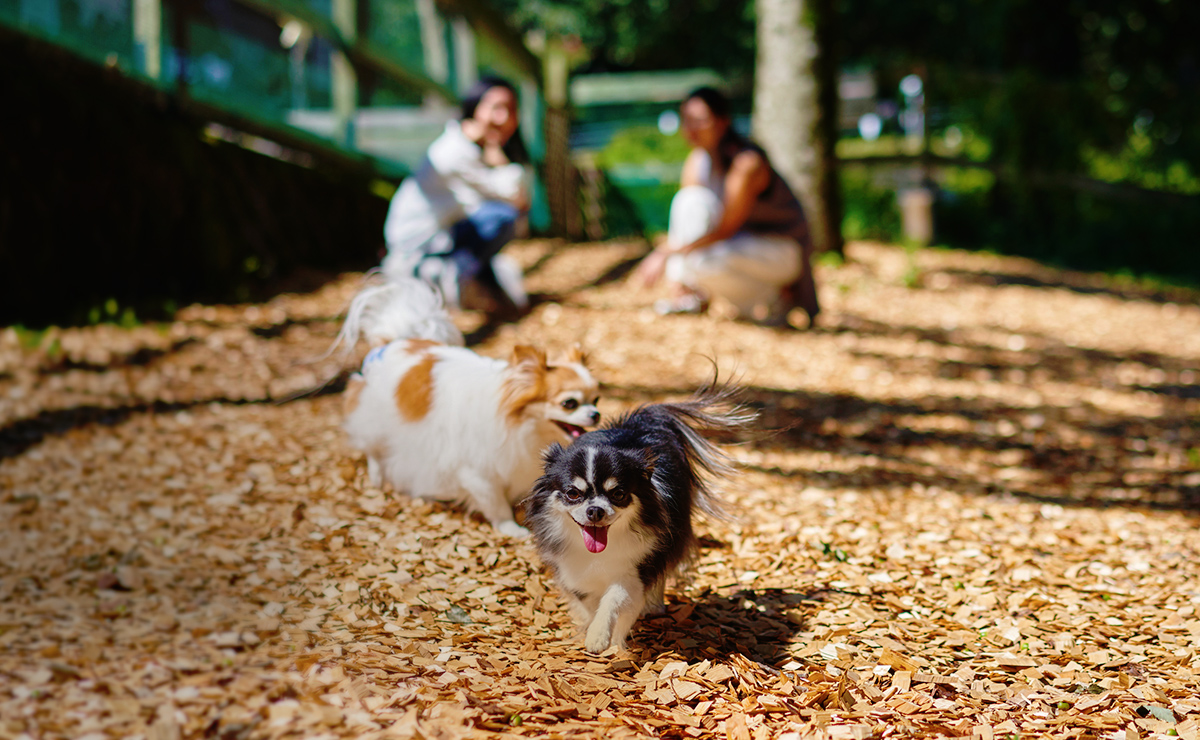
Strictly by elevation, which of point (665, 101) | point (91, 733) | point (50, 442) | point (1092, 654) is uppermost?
point (665, 101)

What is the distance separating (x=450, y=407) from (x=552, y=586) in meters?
0.76

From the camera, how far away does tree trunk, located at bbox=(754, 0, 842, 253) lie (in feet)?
29.8

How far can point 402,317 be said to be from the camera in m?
4.00

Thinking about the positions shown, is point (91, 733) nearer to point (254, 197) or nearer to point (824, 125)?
point (254, 197)

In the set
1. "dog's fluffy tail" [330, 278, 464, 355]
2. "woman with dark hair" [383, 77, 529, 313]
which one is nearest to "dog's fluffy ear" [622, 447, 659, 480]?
"dog's fluffy tail" [330, 278, 464, 355]

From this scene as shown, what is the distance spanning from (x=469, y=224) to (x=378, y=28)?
3336 mm

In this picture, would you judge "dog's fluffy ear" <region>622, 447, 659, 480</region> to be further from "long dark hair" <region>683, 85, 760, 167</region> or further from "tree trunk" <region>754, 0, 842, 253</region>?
"tree trunk" <region>754, 0, 842, 253</region>

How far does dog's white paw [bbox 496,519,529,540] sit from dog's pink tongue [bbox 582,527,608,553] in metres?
0.88

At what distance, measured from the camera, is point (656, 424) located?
9.86 feet

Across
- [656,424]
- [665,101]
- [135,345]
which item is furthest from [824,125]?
[665,101]

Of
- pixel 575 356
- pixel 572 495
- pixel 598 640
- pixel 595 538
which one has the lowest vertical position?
pixel 598 640

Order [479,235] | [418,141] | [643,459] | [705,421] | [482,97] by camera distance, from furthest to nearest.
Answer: [418,141]
[479,235]
[482,97]
[705,421]
[643,459]

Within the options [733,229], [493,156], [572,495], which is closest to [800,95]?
[733,229]

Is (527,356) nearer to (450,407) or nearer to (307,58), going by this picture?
(450,407)
